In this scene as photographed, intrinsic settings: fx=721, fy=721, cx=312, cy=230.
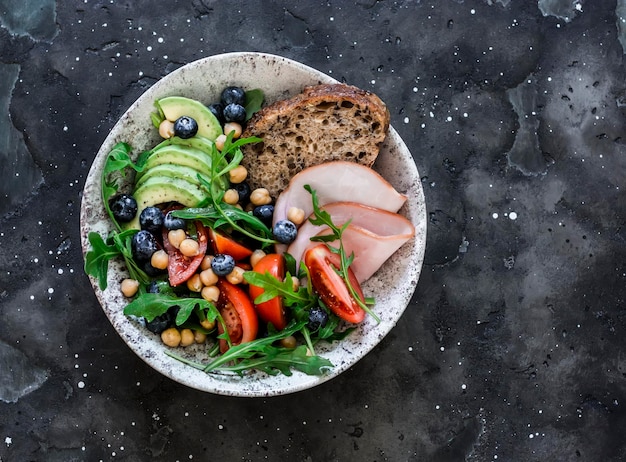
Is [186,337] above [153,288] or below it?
below

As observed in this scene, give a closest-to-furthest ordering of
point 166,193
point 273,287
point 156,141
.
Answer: point 273,287
point 166,193
point 156,141

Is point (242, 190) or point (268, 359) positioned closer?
point (268, 359)

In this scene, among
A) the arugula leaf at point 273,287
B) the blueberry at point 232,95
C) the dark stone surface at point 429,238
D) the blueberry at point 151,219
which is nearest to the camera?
the arugula leaf at point 273,287

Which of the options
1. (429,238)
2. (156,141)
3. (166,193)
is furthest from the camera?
(429,238)

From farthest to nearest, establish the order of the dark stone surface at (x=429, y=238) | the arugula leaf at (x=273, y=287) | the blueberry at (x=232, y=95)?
the dark stone surface at (x=429, y=238) → the blueberry at (x=232, y=95) → the arugula leaf at (x=273, y=287)

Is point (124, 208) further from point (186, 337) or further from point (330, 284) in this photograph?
point (330, 284)

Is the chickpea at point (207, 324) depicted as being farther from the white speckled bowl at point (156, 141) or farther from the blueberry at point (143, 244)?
the blueberry at point (143, 244)

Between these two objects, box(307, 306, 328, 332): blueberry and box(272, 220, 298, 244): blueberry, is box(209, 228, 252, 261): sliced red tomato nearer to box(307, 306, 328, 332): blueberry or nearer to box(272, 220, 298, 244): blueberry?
box(272, 220, 298, 244): blueberry

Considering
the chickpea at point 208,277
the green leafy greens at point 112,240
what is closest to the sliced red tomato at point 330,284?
the chickpea at point 208,277

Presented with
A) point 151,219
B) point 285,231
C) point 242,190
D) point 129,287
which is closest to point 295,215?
point 285,231
